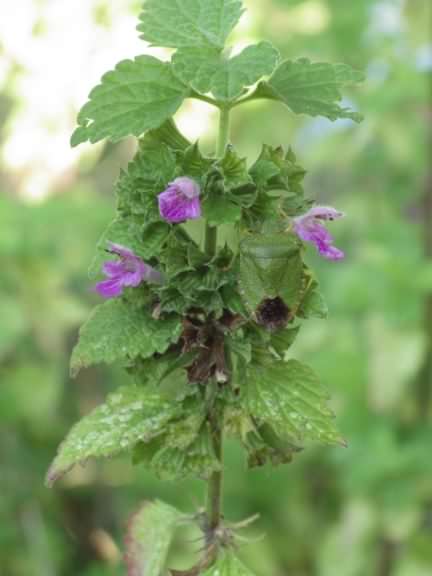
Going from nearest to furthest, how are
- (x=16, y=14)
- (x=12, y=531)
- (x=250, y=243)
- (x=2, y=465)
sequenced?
(x=250, y=243) → (x=12, y=531) → (x=2, y=465) → (x=16, y=14)

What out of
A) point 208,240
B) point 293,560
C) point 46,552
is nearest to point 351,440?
point 293,560

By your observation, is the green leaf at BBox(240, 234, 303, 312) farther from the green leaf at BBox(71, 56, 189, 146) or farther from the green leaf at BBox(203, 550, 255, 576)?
the green leaf at BBox(203, 550, 255, 576)

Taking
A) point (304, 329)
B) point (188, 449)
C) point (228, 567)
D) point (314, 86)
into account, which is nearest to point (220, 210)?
point (314, 86)

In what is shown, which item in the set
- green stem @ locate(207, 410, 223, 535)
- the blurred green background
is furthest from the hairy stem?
the blurred green background

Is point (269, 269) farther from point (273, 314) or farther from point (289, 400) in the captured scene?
point (289, 400)

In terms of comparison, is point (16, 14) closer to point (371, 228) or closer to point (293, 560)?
point (371, 228)

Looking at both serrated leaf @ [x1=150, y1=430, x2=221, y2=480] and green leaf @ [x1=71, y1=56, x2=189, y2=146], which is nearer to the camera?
green leaf @ [x1=71, y1=56, x2=189, y2=146]
